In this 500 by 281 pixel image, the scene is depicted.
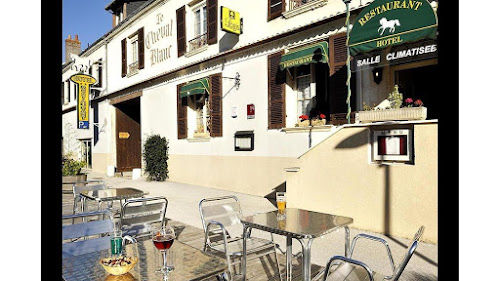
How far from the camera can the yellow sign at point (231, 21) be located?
907 cm

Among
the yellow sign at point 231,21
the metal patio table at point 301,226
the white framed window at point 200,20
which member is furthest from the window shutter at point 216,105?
the metal patio table at point 301,226

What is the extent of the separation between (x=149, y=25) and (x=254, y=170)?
8225 mm

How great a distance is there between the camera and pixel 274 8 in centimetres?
862

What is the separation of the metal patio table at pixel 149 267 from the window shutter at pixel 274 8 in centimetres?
758

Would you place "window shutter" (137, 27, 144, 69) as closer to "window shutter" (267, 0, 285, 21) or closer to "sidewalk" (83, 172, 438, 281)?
"window shutter" (267, 0, 285, 21)

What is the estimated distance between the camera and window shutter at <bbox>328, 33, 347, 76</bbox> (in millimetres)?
7125

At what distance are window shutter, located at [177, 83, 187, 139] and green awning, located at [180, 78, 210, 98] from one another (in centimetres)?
75

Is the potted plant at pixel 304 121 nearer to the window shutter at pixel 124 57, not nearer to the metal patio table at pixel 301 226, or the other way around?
the metal patio table at pixel 301 226

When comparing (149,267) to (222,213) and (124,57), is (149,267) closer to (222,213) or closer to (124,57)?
(222,213)

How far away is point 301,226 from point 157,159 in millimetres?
10435

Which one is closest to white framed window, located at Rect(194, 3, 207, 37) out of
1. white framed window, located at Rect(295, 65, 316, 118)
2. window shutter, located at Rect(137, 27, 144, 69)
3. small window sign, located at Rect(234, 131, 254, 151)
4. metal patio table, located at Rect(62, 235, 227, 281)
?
window shutter, located at Rect(137, 27, 144, 69)
